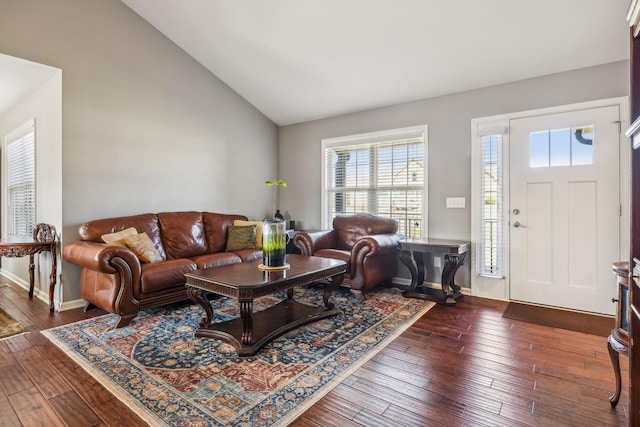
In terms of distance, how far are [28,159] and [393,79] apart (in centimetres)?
456

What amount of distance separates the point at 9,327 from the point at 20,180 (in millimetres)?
2389

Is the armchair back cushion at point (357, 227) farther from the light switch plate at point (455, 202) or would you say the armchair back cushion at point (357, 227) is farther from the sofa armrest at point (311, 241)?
the light switch plate at point (455, 202)

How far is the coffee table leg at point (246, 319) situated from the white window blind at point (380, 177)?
2.72m

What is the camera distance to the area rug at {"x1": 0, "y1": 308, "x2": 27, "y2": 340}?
8.88 feet

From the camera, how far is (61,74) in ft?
10.7

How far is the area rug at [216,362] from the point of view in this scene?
1735 mm

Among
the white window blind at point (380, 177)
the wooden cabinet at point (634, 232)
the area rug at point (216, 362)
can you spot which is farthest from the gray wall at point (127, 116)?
the wooden cabinet at point (634, 232)

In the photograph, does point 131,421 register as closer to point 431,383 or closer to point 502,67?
point 431,383

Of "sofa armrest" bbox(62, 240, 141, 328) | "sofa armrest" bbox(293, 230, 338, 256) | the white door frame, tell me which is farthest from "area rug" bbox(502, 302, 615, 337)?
"sofa armrest" bbox(62, 240, 141, 328)

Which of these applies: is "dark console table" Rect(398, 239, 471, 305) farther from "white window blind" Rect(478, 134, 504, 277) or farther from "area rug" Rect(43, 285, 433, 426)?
"area rug" Rect(43, 285, 433, 426)

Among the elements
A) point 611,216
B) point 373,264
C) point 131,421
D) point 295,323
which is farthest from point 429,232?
point 131,421

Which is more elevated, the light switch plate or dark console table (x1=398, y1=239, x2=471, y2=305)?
the light switch plate

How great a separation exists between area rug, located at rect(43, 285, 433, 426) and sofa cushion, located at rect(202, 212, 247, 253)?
1077mm

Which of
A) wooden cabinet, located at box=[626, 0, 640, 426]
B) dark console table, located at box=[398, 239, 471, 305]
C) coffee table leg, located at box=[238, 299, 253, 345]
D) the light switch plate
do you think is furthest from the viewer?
the light switch plate
